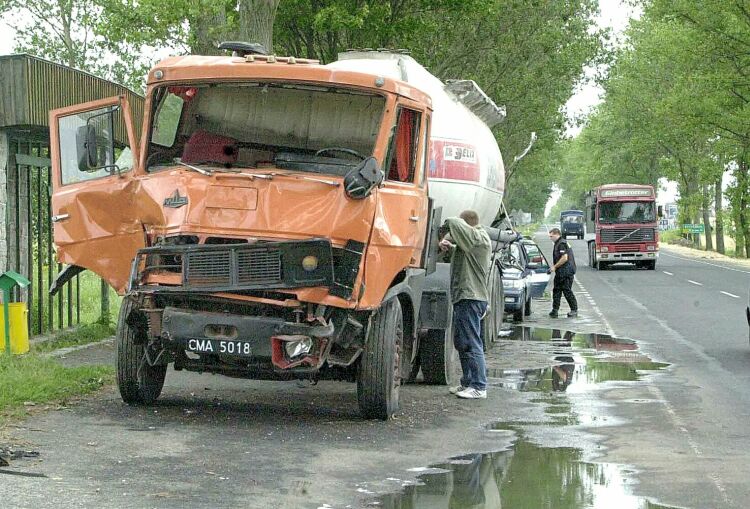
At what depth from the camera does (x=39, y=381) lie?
11.2m

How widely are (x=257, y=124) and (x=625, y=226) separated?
124 feet

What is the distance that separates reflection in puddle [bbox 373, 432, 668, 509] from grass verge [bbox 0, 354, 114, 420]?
11.7 feet

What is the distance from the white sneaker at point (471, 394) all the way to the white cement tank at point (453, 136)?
2.22m

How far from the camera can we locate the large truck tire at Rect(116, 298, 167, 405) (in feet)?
33.6

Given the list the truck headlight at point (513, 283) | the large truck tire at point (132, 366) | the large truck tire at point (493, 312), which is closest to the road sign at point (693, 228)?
the truck headlight at point (513, 283)

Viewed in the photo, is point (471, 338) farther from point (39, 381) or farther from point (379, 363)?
point (39, 381)

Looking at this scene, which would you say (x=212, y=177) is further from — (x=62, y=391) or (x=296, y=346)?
(x=62, y=391)

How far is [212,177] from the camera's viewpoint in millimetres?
9758

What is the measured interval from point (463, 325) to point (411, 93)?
105 inches

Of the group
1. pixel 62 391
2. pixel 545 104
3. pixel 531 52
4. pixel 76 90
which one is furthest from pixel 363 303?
pixel 545 104

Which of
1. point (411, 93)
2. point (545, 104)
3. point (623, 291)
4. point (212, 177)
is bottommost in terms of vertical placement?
point (623, 291)

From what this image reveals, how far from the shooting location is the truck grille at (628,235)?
4675cm

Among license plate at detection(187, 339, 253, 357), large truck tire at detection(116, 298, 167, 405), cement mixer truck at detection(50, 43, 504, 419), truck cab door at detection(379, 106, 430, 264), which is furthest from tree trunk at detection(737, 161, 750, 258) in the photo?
license plate at detection(187, 339, 253, 357)

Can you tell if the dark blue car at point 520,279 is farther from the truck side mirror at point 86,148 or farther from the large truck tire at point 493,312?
the truck side mirror at point 86,148
